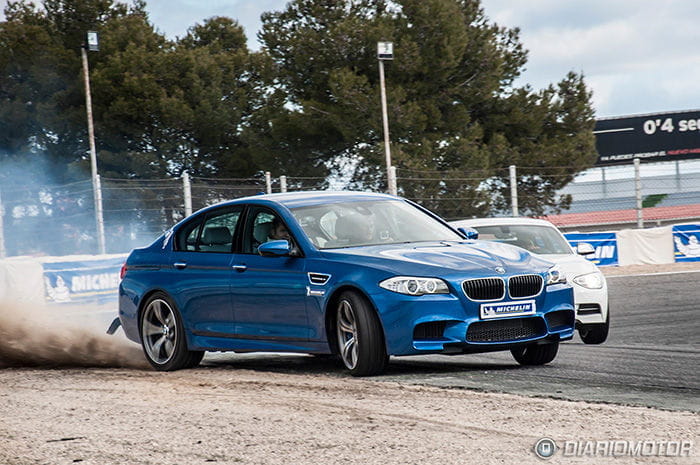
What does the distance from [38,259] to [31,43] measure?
33.7 m

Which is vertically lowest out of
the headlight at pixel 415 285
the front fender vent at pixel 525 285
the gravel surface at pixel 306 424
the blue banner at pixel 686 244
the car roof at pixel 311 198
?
the blue banner at pixel 686 244

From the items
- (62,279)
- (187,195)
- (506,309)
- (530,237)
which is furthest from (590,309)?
(187,195)

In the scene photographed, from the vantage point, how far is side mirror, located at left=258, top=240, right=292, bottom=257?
348 inches

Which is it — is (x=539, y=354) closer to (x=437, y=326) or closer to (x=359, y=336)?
(x=437, y=326)

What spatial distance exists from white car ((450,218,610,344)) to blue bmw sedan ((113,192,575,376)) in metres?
2.59

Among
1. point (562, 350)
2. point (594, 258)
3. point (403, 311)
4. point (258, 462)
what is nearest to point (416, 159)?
point (594, 258)

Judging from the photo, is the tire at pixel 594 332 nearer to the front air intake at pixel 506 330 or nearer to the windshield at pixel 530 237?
the windshield at pixel 530 237

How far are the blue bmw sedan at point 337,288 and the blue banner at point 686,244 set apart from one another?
19705mm

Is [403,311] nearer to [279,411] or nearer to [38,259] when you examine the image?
[279,411]

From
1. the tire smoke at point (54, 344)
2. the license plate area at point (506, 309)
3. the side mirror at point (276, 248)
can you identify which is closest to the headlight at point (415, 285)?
the license plate area at point (506, 309)

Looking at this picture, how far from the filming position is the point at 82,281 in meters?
22.2

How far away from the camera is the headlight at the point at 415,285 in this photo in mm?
8070

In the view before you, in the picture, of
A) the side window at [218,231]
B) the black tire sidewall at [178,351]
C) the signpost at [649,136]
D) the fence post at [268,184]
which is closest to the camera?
the side window at [218,231]

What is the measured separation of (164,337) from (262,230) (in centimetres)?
151
